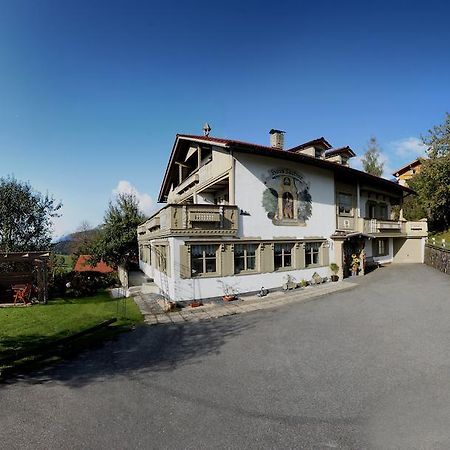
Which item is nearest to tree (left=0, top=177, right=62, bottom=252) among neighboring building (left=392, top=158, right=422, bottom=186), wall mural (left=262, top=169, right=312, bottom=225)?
wall mural (left=262, top=169, right=312, bottom=225)

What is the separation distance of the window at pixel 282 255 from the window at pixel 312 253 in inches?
65.3

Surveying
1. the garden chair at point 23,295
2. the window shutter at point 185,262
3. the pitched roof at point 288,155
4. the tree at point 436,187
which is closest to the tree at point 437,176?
the tree at point 436,187

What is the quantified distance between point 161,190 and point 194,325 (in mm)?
26397

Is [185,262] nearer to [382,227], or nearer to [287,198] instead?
[287,198]

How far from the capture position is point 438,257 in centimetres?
2523

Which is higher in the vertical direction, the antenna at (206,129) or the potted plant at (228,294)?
the antenna at (206,129)

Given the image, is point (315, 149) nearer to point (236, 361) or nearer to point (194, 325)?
point (194, 325)

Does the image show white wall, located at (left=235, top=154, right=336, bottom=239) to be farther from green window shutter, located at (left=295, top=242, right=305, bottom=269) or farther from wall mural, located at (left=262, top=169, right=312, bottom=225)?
green window shutter, located at (left=295, top=242, right=305, bottom=269)

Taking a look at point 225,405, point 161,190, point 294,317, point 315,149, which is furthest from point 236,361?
point 161,190

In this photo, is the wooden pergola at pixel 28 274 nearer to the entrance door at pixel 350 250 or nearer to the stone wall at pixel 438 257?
the entrance door at pixel 350 250

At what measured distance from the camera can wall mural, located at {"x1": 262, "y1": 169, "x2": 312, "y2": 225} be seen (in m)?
19.6

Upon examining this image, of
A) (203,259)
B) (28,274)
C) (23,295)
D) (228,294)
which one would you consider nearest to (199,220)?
(203,259)

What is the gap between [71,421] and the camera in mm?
5930

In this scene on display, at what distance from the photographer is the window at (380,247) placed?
29655mm
